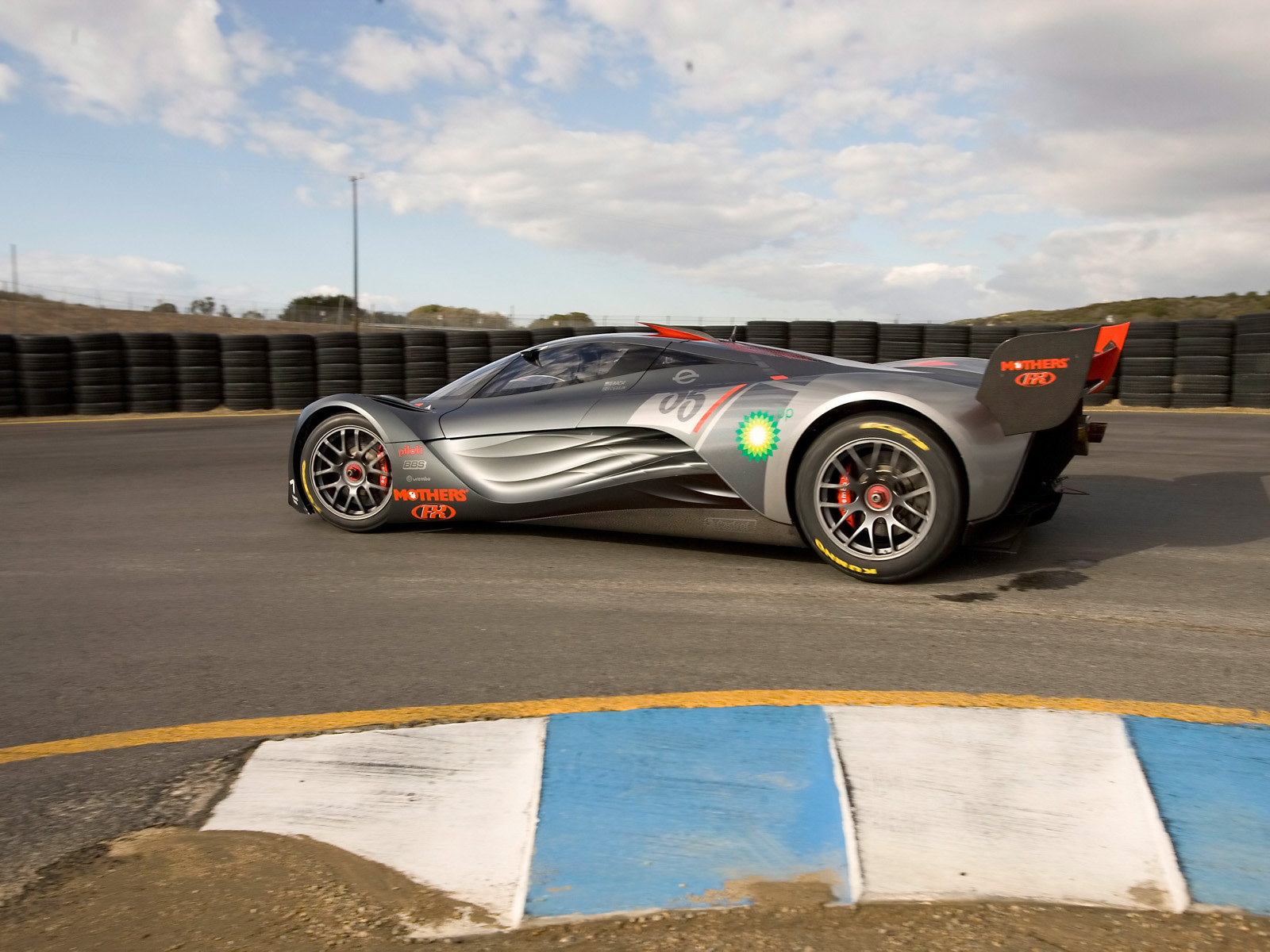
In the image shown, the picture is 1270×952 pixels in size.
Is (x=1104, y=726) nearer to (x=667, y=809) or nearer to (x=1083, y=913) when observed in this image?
(x=1083, y=913)

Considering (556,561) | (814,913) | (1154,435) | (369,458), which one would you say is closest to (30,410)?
(369,458)

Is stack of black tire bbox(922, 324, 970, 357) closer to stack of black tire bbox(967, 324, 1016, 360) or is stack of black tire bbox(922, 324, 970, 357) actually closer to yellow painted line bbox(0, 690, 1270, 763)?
stack of black tire bbox(967, 324, 1016, 360)

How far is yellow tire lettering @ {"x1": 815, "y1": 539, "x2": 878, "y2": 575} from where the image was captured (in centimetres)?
436

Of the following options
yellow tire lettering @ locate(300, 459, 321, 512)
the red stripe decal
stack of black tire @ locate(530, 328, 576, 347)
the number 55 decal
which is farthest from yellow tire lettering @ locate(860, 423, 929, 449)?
stack of black tire @ locate(530, 328, 576, 347)

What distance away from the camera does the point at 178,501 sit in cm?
702

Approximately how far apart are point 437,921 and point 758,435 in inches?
120

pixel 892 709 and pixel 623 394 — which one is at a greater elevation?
pixel 623 394

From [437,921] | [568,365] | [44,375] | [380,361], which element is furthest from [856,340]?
[437,921]

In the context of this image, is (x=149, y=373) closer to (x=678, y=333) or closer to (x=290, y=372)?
(x=290, y=372)

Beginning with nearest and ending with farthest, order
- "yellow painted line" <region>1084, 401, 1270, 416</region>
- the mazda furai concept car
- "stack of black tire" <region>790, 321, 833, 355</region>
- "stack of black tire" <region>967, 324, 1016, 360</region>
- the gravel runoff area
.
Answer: the gravel runoff area
the mazda furai concept car
"yellow painted line" <region>1084, 401, 1270, 416</region>
"stack of black tire" <region>967, 324, 1016, 360</region>
"stack of black tire" <region>790, 321, 833, 355</region>

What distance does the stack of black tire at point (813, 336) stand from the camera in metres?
16.3

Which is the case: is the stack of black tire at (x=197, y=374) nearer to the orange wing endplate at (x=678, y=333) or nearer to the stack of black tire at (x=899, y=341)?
the stack of black tire at (x=899, y=341)

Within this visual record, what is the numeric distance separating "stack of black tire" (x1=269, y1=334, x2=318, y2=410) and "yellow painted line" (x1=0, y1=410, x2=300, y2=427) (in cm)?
20

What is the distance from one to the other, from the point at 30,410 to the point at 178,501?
32.8 feet
